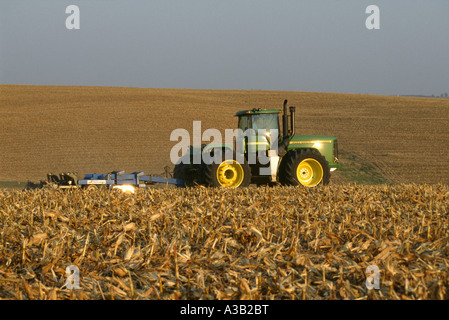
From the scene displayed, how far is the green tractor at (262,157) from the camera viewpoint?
1166 centimetres

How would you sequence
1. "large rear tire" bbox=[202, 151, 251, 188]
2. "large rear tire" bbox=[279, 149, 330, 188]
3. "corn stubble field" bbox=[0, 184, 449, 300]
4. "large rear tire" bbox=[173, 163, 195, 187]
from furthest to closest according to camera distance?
1. "large rear tire" bbox=[173, 163, 195, 187]
2. "large rear tire" bbox=[279, 149, 330, 188]
3. "large rear tire" bbox=[202, 151, 251, 188]
4. "corn stubble field" bbox=[0, 184, 449, 300]

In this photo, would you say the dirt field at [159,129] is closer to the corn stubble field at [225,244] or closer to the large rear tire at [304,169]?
the large rear tire at [304,169]

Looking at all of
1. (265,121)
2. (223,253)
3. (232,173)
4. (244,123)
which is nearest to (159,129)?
(244,123)

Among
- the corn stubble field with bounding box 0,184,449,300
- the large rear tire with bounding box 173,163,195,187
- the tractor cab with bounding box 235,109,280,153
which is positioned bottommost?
the corn stubble field with bounding box 0,184,449,300

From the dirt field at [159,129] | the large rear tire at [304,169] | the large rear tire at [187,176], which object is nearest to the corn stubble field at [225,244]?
the large rear tire at [304,169]

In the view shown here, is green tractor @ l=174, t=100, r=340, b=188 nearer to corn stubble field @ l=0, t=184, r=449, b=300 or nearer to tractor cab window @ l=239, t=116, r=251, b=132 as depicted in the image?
tractor cab window @ l=239, t=116, r=251, b=132

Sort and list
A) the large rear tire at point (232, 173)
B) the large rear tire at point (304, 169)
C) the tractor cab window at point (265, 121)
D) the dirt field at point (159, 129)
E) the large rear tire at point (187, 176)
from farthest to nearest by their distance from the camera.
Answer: the dirt field at point (159, 129) < the large rear tire at point (187, 176) < the tractor cab window at point (265, 121) < the large rear tire at point (304, 169) < the large rear tire at point (232, 173)

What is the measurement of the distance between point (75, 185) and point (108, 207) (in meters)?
4.09

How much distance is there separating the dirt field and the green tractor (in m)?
5.60

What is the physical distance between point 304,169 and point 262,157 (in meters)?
1.15

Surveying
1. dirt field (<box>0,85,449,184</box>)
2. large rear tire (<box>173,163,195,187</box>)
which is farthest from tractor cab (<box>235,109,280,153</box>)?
dirt field (<box>0,85,449,184</box>)

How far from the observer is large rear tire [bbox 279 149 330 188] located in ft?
39.1
